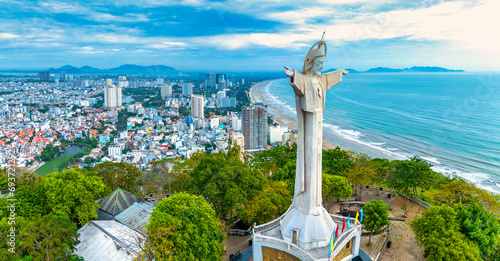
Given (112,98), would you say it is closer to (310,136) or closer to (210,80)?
(210,80)

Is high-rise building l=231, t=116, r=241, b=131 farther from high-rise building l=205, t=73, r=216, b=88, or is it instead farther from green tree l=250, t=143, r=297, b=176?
high-rise building l=205, t=73, r=216, b=88

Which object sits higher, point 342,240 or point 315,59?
point 315,59

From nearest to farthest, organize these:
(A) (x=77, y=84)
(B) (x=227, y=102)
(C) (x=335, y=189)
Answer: (C) (x=335, y=189) < (B) (x=227, y=102) < (A) (x=77, y=84)

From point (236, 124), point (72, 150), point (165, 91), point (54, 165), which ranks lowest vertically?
point (54, 165)

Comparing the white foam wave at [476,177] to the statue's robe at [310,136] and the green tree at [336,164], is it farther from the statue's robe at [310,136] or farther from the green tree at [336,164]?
the statue's robe at [310,136]

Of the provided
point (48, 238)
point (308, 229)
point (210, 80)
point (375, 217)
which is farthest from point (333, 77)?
point (210, 80)

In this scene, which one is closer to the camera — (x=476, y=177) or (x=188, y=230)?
(x=188, y=230)

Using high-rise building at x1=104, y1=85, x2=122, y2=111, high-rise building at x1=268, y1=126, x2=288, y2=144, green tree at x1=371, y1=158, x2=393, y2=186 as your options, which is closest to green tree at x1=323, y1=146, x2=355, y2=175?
green tree at x1=371, y1=158, x2=393, y2=186

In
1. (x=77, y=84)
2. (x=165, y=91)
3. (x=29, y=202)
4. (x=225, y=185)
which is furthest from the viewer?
(x=77, y=84)
